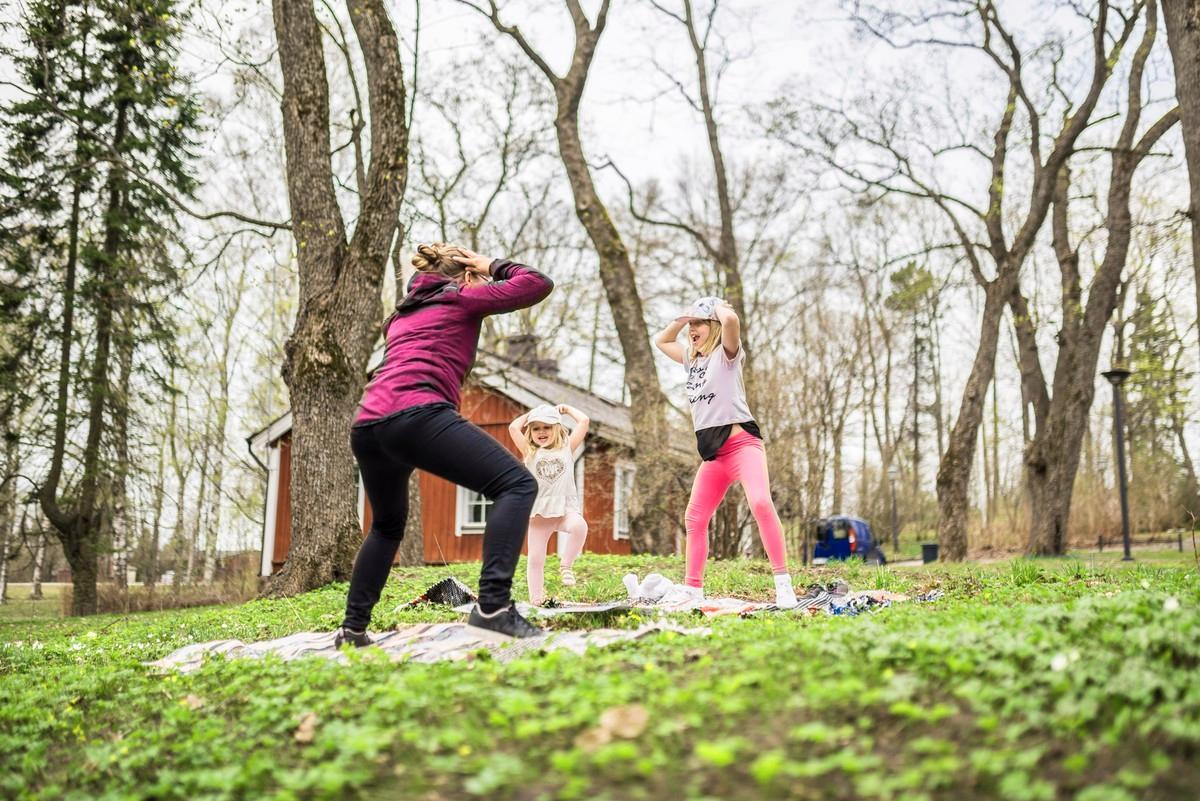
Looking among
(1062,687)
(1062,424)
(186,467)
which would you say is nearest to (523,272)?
(1062,687)

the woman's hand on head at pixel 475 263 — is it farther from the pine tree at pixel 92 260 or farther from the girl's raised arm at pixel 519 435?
the pine tree at pixel 92 260

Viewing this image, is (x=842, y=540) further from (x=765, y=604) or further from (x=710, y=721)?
(x=710, y=721)

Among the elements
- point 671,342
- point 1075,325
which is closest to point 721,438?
point 671,342

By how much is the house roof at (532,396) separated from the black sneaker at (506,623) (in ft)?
48.3

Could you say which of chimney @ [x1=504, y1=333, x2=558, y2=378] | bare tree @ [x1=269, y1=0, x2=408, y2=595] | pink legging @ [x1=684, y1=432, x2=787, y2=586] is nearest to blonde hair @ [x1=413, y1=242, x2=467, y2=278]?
pink legging @ [x1=684, y1=432, x2=787, y2=586]

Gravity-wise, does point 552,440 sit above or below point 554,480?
above

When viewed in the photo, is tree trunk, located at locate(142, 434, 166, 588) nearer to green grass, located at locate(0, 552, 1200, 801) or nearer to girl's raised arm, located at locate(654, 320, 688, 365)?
girl's raised arm, located at locate(654, 320, 688, 365)

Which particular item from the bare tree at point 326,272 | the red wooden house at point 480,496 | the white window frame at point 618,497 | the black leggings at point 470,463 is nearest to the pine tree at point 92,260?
the red wooden house at point 480,496

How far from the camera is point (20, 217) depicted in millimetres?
17641

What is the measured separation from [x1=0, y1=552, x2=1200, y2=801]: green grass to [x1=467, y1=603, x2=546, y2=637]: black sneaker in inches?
24.1

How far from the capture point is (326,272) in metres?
11.3

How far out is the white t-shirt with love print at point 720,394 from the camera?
664cm

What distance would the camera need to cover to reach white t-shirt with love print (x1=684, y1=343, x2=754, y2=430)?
6.64m

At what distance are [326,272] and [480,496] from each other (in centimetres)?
1267
